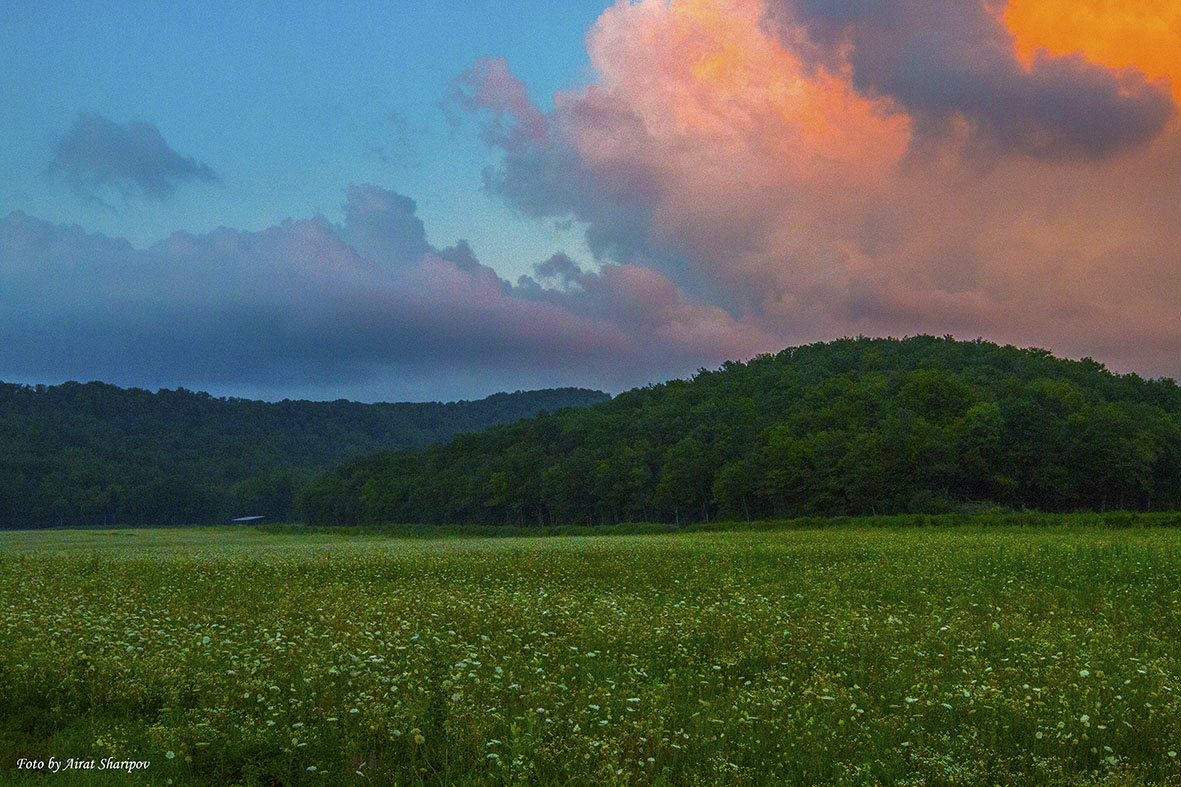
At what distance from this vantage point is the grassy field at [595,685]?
25.7ft

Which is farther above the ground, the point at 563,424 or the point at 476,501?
the point at 563,424

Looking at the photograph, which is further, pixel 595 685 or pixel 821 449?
pixel 821 449

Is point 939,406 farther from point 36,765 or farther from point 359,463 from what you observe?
point 359,463

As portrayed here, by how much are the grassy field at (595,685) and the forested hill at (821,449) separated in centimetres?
7238

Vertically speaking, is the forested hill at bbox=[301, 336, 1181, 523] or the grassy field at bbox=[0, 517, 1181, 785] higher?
the forested hill at bbox=[301, 336, 1181, 523]

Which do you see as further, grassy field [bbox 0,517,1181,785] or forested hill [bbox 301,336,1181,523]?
forested hill [bbox 301,336,1181,523]

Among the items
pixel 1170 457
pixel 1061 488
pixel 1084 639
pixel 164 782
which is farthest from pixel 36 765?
pixel 1170 457

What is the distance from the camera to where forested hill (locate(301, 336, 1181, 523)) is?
285 feet

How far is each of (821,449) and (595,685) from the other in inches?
3476

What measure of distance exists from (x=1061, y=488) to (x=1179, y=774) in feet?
305

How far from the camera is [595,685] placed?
1000 cm

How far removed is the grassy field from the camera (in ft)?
25.7

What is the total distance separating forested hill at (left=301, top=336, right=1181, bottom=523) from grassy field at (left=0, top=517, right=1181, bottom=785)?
7238 cm

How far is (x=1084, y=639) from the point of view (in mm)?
12844
